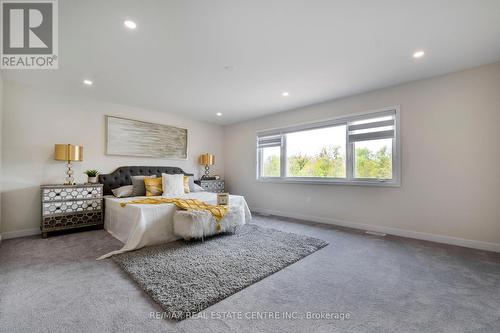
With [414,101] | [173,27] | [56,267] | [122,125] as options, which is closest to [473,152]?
[414,101]

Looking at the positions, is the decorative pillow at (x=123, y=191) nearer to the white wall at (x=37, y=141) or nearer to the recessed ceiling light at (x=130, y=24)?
the white wall at (x=37, y=141)

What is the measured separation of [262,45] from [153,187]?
3.11 meters

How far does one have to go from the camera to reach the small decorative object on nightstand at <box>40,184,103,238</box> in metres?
3.29

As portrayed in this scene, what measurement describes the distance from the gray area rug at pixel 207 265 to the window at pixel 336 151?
1.62m

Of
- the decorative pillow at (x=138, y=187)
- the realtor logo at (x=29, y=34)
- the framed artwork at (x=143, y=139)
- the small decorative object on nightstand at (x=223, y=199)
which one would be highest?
the realtor logo at (x=29, y=34)

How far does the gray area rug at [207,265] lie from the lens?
1703mm

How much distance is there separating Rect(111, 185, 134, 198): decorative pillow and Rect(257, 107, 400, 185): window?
2878mm

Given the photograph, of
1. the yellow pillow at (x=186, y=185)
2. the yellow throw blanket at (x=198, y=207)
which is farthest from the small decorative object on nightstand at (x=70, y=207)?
the yellow pillow at (x=186, y=185)

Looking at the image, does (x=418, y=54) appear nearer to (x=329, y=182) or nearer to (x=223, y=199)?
(x=329, y=182)

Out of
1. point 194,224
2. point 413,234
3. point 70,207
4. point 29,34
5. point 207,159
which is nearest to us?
point 29,34

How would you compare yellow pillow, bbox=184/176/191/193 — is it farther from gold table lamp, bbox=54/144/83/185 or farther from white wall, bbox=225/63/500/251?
white wall, bbox=225/63/500/251

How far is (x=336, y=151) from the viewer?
14.0 ft

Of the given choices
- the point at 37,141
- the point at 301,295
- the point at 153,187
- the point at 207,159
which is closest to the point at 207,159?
the point at 207,159

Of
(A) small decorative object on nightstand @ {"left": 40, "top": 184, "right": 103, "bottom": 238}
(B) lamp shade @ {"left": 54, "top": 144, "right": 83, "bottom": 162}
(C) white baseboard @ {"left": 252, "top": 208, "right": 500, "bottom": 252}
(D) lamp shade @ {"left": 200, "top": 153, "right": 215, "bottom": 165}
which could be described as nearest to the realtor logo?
(B) lamp shade @ {"left": 54, "top": 144, "right": 83, "bottom": 162}
